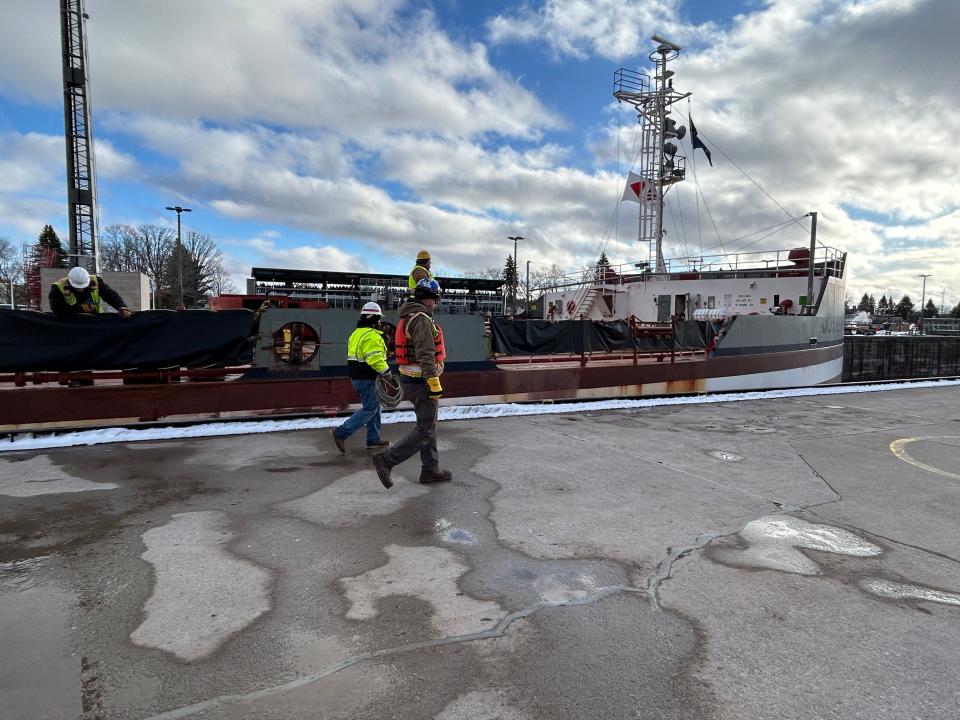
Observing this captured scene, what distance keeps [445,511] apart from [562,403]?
6.70 meters

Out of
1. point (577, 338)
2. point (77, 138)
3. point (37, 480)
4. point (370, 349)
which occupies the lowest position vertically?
point (37, 480)

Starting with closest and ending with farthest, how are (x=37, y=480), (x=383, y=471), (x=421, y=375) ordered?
1. (x=383, y=471)
2. (x=421, y=375)
3. (x=37, y=480)

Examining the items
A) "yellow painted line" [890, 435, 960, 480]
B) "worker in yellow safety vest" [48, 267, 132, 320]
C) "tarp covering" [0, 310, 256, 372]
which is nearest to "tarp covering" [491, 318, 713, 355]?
"tarp covering" [0, 310, 256, 372]

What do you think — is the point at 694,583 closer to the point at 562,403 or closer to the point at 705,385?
the point at 562,403

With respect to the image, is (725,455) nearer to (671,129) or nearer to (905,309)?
(671,129)

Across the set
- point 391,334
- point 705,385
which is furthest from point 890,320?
point 391,334

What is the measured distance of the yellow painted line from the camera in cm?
633

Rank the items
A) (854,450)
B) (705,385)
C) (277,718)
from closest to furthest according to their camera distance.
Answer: (277,718) < (854,450) < (705,385)

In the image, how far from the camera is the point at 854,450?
7.41 meters

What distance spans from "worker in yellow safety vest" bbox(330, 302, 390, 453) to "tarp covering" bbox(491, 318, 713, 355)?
14.5ft

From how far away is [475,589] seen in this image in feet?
11.0

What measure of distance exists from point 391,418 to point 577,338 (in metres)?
4.88

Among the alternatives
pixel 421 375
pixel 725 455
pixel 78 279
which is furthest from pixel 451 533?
pixel 78 279

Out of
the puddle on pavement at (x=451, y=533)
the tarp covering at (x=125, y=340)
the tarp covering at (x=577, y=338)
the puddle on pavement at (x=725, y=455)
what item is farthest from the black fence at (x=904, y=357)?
the puddle on pavement at (x=451, y=533)
